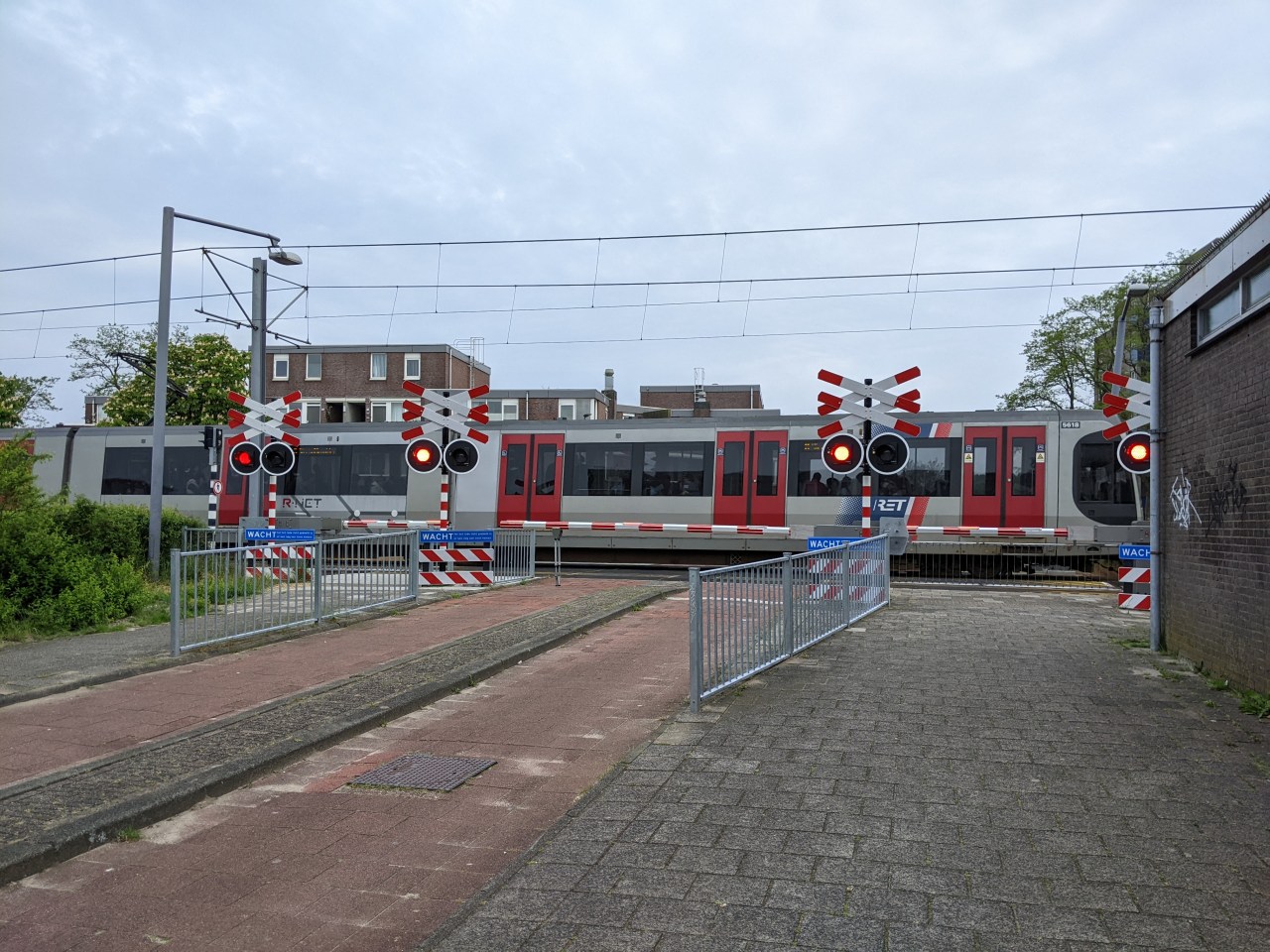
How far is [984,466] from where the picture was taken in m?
19.4

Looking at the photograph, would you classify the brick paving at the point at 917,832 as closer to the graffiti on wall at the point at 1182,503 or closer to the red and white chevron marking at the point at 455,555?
the graffiti on wall at the point at 1182,503

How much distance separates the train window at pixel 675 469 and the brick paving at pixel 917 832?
13.6m

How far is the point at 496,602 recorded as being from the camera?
13836 mm

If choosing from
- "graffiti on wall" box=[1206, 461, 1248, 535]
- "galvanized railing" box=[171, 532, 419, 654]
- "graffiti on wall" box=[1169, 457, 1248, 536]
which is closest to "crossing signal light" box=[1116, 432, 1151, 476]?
"graffiti on wall" box=[1169, 457, 1248, 536]

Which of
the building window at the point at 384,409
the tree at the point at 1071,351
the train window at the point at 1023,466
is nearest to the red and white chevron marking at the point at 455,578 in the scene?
the train window at the point at 1023,466

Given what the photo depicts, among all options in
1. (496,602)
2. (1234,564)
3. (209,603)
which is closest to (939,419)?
(496,602)

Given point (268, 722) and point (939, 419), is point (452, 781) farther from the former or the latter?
point (939, 419)

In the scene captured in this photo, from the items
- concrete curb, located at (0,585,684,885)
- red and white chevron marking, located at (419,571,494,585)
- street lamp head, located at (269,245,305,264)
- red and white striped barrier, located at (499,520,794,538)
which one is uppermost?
street lamp head, located at (269,245,305,264)

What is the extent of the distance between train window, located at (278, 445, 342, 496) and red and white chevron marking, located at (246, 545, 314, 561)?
41.5 feet

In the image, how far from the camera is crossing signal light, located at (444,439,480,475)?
1560 cm

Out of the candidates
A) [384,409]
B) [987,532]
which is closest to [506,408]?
[384,409]

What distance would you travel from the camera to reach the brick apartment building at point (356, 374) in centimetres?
5669

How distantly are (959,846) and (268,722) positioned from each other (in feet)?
14.6

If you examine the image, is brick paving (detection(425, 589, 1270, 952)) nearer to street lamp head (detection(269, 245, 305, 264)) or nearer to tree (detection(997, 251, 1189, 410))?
street lamp head (detection(269, 245, 305, 264))
